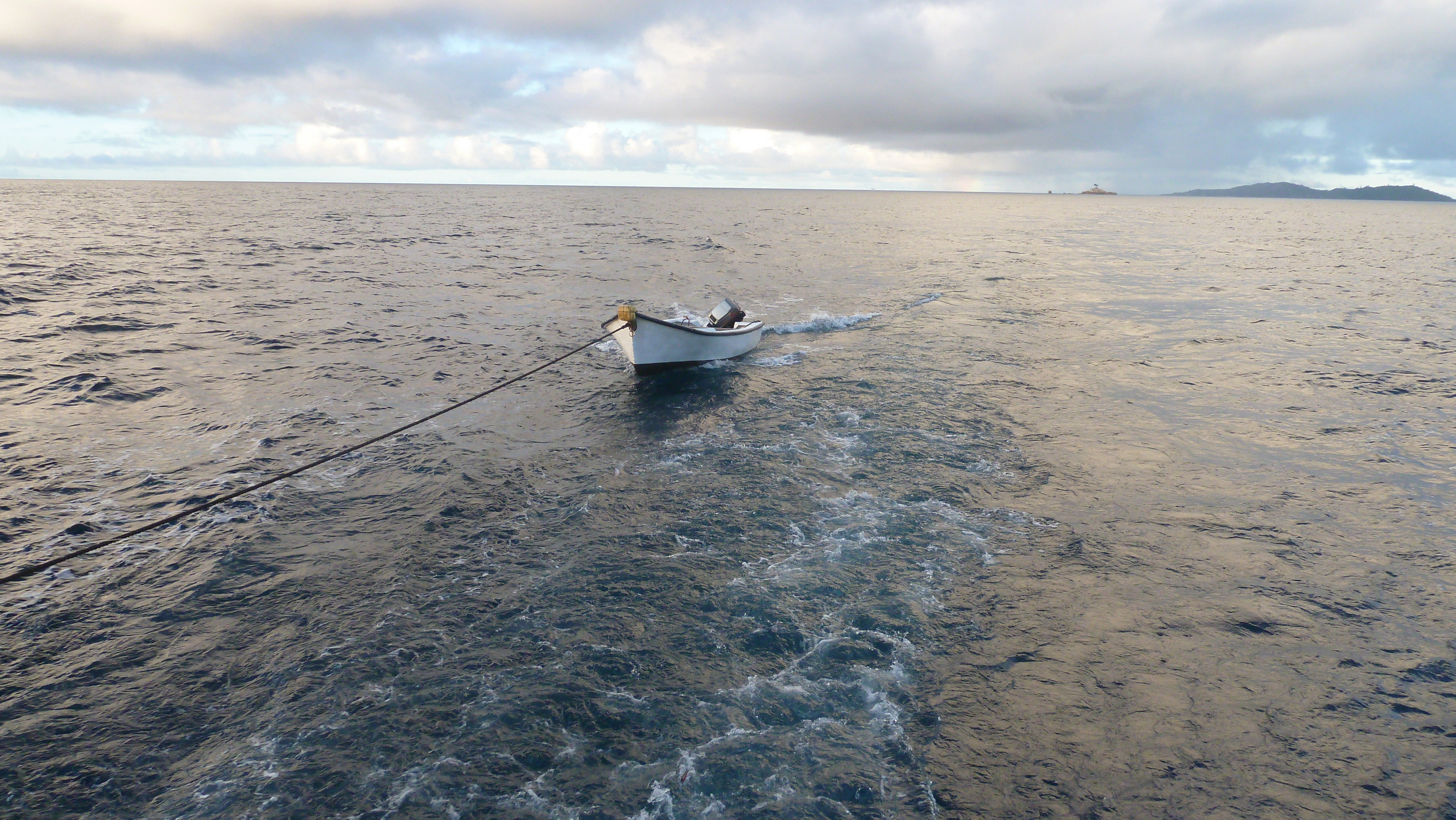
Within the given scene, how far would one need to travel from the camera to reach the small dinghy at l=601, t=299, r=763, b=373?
20688mm

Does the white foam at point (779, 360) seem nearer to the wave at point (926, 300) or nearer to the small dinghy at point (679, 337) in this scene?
the small dinghy at point (679, 337)

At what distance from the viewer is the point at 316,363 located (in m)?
22.8

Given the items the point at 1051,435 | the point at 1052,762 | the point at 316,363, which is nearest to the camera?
the point at 1052,762

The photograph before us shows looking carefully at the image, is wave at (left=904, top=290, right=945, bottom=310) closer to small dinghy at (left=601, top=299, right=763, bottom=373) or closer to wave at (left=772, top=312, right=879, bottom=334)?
wave at (left=772, top=312, right=879, bottom=334)

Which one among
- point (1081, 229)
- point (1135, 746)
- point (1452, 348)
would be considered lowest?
point (1135, 746)

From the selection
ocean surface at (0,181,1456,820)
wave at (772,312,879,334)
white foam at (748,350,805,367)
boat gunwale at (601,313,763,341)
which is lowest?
ocean surface at (0,181,1456,820)

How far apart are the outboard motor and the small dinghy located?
0.02 metres

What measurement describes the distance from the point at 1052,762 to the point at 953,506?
658cm

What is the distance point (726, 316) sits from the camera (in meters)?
24.2

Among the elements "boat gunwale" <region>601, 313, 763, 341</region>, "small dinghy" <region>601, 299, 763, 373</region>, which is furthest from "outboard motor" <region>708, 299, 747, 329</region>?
"boat gunwale" <region>601, 313, 763, 341</region>

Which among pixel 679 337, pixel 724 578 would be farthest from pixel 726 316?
pixel 724 578

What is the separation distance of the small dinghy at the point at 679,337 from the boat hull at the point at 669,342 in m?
0.02

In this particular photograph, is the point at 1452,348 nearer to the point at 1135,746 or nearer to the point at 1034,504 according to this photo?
the point at 1034,504

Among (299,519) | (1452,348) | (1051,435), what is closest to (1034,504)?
(1051,435)
